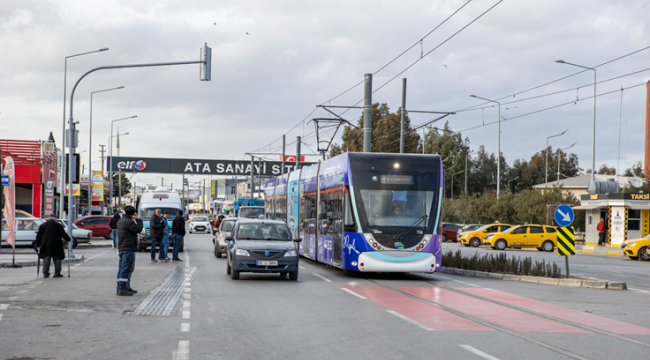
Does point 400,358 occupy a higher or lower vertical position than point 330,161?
lower

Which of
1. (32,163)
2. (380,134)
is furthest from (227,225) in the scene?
(380,134)

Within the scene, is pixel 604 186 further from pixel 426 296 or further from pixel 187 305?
pixel 187 305

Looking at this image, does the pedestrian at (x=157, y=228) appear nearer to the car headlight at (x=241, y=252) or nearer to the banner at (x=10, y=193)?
the banner at (x=10, y=193)

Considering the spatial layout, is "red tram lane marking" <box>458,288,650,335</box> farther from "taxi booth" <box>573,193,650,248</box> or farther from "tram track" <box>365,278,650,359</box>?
"taxi booth" <box>573,193,650,248</box>

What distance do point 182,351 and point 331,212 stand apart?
12.6m

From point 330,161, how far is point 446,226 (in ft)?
118

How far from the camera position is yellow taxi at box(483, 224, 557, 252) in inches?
1684

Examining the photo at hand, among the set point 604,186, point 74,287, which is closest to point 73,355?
point 74,287

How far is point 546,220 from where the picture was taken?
2112 inches

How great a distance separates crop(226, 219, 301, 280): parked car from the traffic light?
5.11 m

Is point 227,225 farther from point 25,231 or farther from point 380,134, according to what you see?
point 380,134

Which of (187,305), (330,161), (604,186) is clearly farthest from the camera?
(604,186)

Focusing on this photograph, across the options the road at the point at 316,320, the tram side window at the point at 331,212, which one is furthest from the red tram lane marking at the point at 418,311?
the tram side window at the point at 331,212

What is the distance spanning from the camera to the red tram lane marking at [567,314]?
10883 mm
